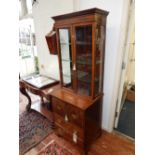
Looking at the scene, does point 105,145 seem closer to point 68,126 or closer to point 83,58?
point 68,126

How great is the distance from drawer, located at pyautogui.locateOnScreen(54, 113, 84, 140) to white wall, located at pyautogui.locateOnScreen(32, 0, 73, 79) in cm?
95

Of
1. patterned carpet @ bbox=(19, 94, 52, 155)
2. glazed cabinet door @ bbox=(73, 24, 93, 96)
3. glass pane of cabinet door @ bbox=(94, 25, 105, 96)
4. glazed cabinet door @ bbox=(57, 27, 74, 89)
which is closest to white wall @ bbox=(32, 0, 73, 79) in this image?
glazed cabinet door @ bbox=(57, 27, 74, 89)

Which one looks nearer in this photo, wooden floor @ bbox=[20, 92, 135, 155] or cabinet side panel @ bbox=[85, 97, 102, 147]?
cabinet side panel @ bbox=[85, 97, 102, 147]

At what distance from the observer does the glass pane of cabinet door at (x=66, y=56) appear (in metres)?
1.71

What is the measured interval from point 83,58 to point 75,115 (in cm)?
74

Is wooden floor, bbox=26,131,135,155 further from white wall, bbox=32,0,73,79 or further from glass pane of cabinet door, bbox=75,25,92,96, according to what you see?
white wall, bbox=32,0,73,79

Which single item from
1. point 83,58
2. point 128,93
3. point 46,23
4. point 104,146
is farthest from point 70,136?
point 46,23

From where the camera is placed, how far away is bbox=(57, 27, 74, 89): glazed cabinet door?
170cm

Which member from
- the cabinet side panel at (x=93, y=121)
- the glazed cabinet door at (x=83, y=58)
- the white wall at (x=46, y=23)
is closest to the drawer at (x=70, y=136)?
the cabinet side panel at (x=93, y=121)

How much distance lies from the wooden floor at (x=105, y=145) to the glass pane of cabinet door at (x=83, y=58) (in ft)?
2.73
